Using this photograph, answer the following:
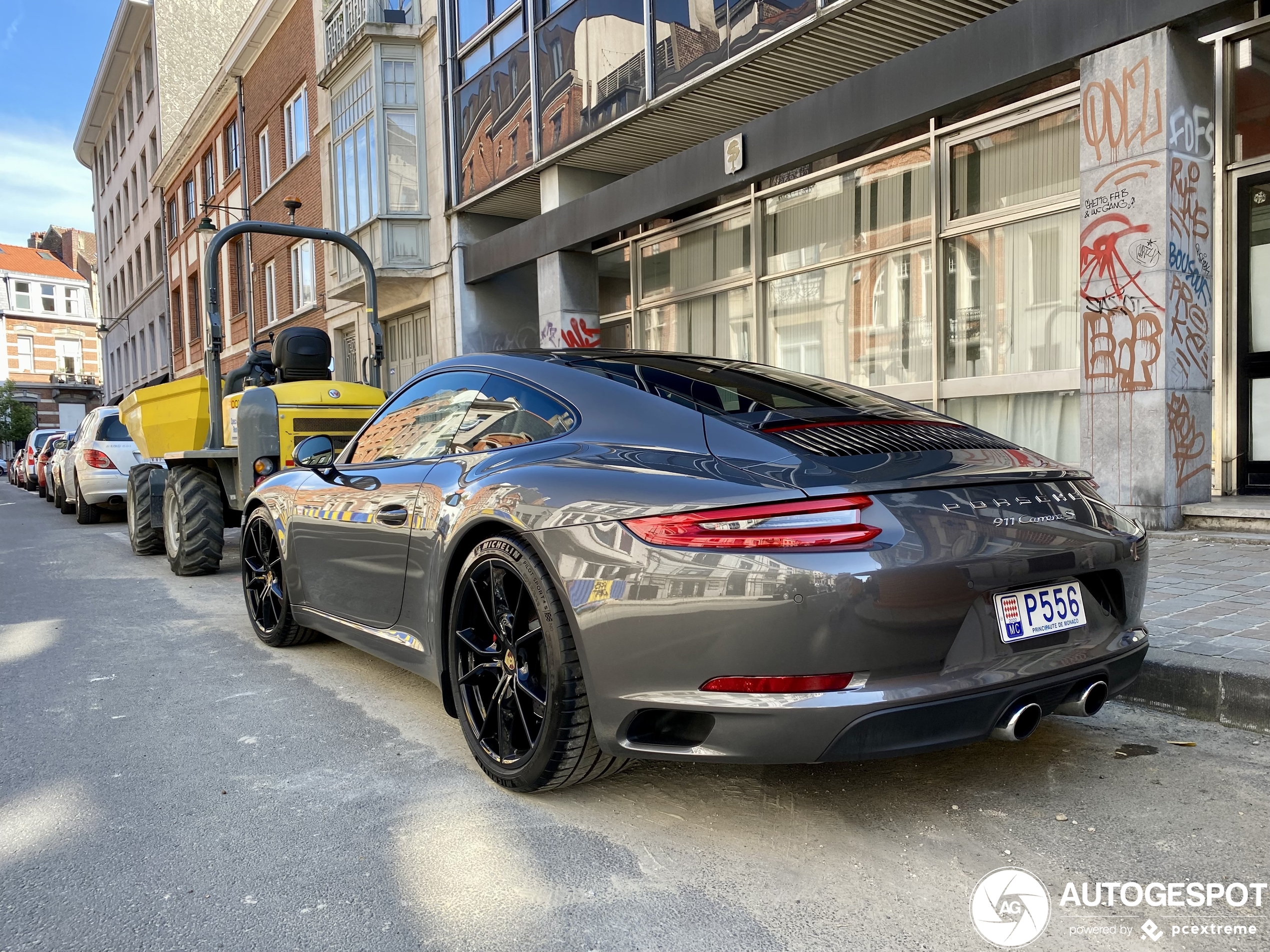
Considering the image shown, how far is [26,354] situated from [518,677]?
8516 centimetres

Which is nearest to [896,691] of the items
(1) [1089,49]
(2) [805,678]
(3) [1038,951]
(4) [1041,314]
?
(2) [805,678]

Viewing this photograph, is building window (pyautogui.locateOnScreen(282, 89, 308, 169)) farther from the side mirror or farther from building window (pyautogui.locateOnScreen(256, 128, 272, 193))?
the side mirror

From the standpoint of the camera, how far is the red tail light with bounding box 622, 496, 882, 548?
2287mm

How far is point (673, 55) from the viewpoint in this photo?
10.5 meters

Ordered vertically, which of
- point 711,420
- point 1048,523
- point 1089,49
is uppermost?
point 1089,49

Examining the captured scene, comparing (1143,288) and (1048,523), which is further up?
(1143,288)

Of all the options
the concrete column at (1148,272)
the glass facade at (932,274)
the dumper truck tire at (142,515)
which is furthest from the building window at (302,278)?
the concrete column at (1148,272)

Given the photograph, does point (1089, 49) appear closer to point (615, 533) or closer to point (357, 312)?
point (615, 533)

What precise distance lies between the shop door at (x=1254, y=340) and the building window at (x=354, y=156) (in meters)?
13.0

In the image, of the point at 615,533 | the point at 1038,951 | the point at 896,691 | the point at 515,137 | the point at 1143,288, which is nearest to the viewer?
the point at 1038,951

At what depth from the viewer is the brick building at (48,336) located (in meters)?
72.8

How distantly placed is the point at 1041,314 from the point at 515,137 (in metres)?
8.19

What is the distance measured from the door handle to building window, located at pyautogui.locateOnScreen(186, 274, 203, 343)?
105 feet

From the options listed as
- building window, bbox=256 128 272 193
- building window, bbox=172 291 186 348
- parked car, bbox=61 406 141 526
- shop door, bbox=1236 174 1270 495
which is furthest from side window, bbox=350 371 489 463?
building window, bbox=172 291 186 348
